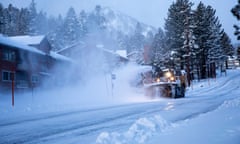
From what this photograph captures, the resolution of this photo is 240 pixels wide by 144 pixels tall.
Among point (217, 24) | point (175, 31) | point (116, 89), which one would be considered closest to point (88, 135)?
point (116, 89)

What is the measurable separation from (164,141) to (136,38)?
77060 mm

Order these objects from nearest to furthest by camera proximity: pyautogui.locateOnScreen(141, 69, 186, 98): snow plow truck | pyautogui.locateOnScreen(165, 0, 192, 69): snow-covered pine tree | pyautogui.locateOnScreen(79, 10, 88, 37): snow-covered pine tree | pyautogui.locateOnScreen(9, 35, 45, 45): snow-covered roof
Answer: pyautogui.locateOnScreen(141, 69, 186, 98): snow plow truck < pyautogui.locateOnScreen(9, 35, 45, 45): snow-covered roof < pyautogui.locateOnScreen(165, 0, 192, 69): snow-covered pine tree < pyautogui.locateOnScreen(79, 10, 88, 37): snow-covered pine tree

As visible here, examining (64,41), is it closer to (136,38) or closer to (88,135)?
(136,38)

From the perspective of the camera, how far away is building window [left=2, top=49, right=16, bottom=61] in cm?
2884

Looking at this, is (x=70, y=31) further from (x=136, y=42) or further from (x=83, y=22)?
(x=136, y=42)

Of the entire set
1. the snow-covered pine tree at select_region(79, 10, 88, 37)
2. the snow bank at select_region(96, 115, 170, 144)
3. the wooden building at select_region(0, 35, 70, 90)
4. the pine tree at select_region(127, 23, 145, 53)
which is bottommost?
the snow bank at select_region(96, 115, 170, 144)

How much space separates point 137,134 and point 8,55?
89.3 ft

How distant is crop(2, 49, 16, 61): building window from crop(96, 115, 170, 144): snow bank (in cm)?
2573

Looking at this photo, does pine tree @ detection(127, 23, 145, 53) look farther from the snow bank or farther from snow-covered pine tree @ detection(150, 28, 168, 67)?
the snow bank

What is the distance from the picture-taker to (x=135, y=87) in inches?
963

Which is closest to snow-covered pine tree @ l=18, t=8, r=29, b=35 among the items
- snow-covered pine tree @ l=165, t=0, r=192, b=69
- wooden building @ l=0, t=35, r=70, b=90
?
wooden building @ l=0, t=35, r=70, b=90

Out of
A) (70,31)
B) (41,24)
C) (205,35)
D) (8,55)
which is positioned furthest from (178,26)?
(41,24)

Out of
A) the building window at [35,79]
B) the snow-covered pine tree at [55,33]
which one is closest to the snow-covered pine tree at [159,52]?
the snow-covered pine tree at [55,33]

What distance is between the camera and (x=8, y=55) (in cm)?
2953
